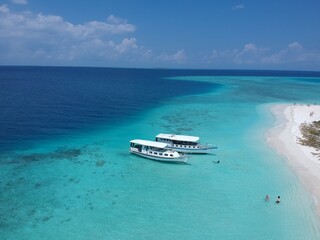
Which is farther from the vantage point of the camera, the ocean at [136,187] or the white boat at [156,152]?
the white boat at [156,152]

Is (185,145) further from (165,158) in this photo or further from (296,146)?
(296,146)

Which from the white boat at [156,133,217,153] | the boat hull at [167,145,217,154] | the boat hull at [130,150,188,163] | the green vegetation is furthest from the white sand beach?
the boat hull at [130,150,188,163]

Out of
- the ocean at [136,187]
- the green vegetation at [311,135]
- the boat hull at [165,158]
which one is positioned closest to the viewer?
the ocean at [136,187]

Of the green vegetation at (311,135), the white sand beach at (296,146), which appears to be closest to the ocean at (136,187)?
the white sand beach at (296,146)

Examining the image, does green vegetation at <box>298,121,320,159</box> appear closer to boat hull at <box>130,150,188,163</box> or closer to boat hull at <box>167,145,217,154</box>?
boat hull at <box>167,145,217,154</box>

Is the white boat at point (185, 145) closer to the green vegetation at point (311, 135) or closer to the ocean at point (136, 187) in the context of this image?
the ocean at point (136, 187)
